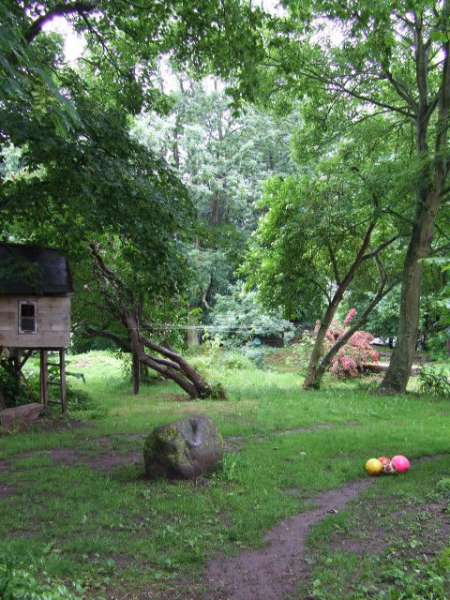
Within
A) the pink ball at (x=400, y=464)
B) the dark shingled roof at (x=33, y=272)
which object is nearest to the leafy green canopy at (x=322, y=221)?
the dark shingled roof at (x=33, y=272)

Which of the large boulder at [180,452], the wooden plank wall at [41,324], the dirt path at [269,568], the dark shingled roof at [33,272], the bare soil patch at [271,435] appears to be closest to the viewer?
the dirt path at [269,568]

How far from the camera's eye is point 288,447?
11055 millimetres

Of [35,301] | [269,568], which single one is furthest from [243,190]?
[269,568]

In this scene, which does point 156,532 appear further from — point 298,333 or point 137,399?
point 298,333

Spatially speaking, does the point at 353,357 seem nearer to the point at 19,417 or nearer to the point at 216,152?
the point at 19,417

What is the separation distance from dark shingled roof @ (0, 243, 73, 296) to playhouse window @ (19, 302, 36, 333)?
30 centimetres

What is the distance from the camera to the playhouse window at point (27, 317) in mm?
14070

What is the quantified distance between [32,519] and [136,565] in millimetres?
1806

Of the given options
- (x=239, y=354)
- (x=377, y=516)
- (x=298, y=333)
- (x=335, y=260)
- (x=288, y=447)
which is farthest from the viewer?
(x=298, y=333)

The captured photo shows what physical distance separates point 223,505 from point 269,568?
1.82 meters

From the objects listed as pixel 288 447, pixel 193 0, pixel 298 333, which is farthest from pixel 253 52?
pixel 298 333

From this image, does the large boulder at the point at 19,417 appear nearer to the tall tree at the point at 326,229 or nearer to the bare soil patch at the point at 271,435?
the bare soil patch at the point at 271,435

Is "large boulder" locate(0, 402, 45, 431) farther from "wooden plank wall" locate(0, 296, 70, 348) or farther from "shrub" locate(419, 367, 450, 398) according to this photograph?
"shrub" locate(419, 367, 450, 398)

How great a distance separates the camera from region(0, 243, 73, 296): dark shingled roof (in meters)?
13.4
